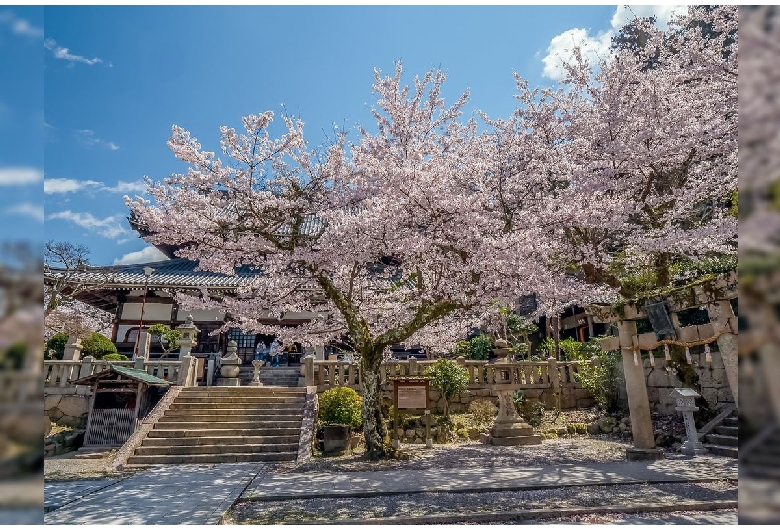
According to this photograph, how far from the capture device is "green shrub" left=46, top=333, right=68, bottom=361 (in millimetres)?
14969

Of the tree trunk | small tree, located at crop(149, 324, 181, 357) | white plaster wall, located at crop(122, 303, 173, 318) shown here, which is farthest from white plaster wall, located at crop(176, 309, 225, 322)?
the tree trunk

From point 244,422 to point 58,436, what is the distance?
5253 mm

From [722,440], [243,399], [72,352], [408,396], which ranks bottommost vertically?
[722,440]

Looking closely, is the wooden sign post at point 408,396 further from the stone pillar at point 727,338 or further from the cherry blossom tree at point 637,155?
the stone pillar at point 727,338

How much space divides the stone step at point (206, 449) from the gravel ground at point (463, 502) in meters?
4.36

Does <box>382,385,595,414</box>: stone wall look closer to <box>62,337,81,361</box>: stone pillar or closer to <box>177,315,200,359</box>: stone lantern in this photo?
<box>177,315,200,359</box>: stone lantern

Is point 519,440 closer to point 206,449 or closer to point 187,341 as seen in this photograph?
point 206,449

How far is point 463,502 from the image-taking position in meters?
5.67

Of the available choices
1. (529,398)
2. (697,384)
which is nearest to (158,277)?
(529,398)

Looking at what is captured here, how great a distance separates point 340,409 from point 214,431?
126 inches

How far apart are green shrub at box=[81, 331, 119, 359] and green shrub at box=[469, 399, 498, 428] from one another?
491 inches
